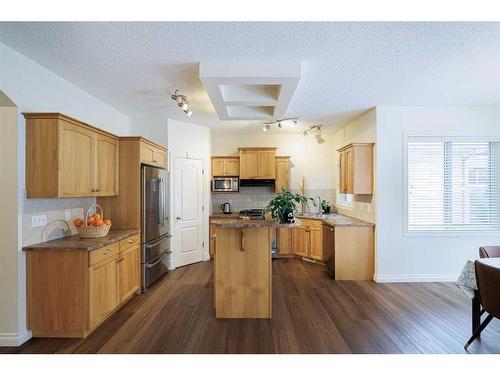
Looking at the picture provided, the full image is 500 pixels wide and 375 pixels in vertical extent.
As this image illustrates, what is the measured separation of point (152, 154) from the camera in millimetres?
3816

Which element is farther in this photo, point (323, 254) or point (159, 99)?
point (323, 254)

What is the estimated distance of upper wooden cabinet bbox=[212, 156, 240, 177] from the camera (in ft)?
18.0

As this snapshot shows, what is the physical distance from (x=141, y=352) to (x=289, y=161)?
4541 mm

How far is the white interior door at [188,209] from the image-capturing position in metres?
4.59

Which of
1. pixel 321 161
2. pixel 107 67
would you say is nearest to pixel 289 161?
pixel 321 161

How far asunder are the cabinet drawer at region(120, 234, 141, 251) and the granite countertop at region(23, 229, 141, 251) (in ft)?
0.26

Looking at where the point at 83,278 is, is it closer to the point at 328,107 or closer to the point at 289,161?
the point at 328,107

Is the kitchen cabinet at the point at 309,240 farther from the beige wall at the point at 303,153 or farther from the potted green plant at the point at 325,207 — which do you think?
the beige wall at the point at 303,153

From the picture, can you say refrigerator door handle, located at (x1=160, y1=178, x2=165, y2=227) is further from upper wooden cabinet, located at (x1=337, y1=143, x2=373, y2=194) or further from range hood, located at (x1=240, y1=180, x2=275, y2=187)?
upper wooden cabinet, located at (x1=337, y1=143, x2=373, y2=194)

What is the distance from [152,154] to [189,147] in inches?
42.7

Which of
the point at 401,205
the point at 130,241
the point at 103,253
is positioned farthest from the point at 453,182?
the point at 103,253

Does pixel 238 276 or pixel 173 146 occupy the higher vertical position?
pixel 173 146

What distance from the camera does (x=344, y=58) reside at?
7.82 ft

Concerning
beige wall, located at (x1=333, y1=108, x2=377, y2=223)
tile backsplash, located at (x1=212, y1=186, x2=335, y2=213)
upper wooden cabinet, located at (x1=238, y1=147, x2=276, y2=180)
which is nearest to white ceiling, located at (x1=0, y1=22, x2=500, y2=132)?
beige wall, located at (x1=333, y1=108, x2=377, y2=223)
